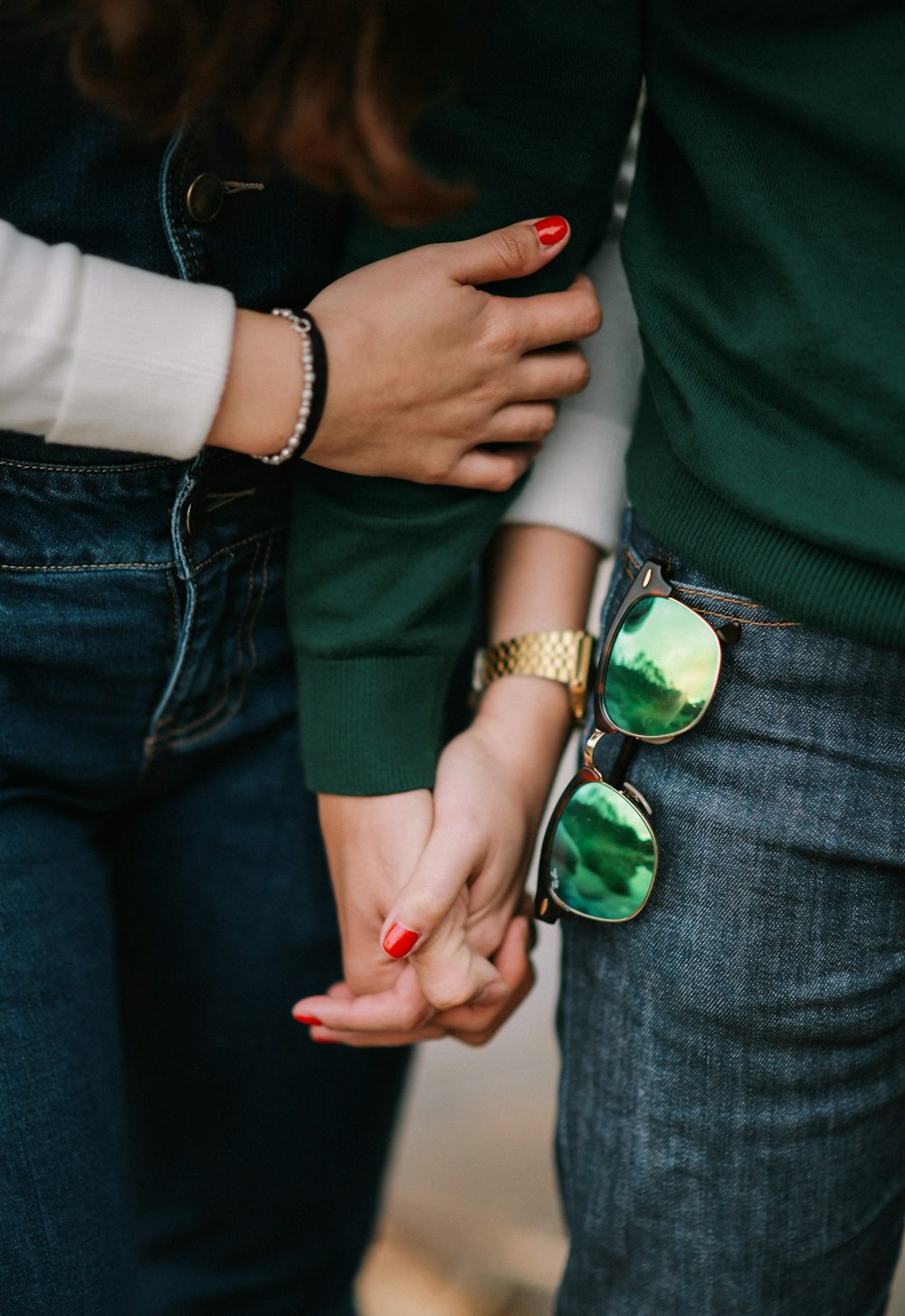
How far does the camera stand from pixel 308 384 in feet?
2.19

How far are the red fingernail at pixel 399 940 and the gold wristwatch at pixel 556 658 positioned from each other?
21 centimetres

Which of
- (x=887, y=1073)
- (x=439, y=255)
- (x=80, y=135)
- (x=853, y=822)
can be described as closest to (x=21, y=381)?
(x=80, y=135)

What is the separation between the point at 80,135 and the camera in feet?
2.09

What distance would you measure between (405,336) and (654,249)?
0.17m

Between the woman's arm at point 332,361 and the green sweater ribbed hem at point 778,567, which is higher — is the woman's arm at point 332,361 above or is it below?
above

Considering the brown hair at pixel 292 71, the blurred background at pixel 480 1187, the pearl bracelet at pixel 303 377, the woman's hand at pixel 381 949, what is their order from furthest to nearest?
1. the blurred background at pixel 480 1187
2. the woman's hand at pixel 381 949
3. the pearl bracelet at pixel 303 377
4. the brown hair at pixel 292 71

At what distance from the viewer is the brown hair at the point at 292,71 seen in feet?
1.86

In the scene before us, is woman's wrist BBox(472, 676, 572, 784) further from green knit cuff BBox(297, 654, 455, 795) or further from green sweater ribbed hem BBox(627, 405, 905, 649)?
green sweater ribbed hem BBox(627, 405, 905, 649)

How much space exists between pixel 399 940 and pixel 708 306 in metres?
0.44

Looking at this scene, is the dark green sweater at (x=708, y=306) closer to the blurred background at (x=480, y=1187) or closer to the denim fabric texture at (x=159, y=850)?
the denim fabric texture at (x=159, y=850)

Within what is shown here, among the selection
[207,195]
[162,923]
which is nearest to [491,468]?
[207,195]

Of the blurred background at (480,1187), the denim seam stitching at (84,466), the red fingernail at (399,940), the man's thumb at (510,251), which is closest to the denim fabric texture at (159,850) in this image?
the denim seam stitching at (84,466)

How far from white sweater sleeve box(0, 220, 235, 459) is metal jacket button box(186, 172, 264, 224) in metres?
0.06

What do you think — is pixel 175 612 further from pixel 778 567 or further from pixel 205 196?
pixel 778 567
